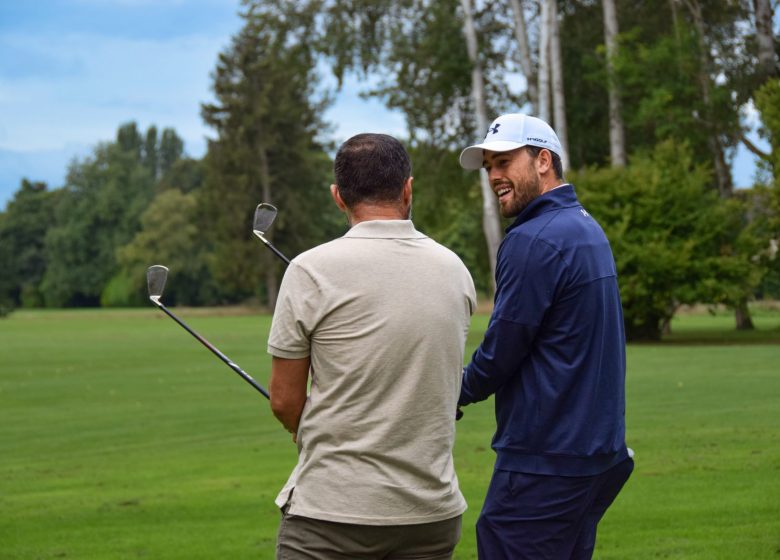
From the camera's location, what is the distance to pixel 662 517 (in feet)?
28.4

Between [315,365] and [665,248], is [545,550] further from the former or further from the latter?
[665,248]

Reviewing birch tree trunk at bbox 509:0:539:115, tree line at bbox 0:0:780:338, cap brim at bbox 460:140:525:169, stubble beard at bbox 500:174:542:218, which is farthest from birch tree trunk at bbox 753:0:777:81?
stubble beard at bbox 500:174:542:218

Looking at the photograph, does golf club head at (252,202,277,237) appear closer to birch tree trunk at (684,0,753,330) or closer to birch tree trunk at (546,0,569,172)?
birch tree trunk at (684,0,753,330)

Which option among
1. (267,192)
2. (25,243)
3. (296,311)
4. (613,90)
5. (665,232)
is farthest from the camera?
(25,243)

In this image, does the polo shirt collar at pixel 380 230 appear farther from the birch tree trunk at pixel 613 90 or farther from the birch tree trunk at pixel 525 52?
the birch tree trunk at pixel 525 52

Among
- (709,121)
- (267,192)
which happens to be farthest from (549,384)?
(267,192)

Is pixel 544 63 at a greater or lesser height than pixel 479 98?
greater

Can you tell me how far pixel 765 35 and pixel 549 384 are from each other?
36731 millimetres

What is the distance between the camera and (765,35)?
38.0 meters

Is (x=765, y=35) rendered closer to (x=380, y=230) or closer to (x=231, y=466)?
(x=231, y=466)

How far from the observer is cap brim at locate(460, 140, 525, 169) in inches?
159

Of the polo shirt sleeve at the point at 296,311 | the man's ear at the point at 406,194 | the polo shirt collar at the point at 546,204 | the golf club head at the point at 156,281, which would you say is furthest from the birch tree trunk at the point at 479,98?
the polo shirt sleeve at the point at 296,311

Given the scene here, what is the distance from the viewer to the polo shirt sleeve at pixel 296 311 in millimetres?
3359

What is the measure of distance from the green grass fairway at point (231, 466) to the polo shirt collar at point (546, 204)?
12.6 ft
